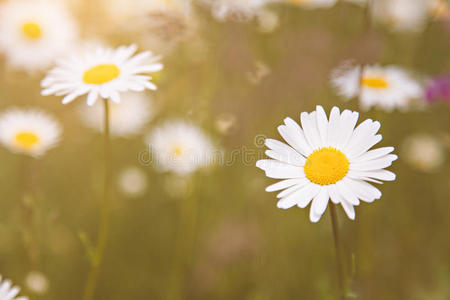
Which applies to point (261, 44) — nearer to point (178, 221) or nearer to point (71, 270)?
point (178, 221)

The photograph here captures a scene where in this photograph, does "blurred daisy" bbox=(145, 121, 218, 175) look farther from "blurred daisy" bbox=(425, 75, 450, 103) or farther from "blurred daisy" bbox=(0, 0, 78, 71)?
"blurred daisy" bbox=(425, 75, 450, 103)

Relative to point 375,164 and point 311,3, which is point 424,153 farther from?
point 375,164

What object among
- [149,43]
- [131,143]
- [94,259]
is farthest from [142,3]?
[94,259]

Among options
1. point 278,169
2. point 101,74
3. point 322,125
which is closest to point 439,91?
point 322,125

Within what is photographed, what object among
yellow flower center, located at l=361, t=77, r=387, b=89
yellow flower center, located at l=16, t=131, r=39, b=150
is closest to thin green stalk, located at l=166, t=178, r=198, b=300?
yellow flower center, located at l=16, t=131, r=39, b=150

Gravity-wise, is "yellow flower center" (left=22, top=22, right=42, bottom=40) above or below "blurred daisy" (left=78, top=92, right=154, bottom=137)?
above

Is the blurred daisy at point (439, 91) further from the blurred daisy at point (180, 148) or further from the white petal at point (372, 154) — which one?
the white petal at point (372, 154)
